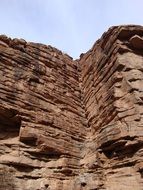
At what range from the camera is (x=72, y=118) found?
14.7 meters

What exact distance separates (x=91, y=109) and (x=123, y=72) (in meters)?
3.12

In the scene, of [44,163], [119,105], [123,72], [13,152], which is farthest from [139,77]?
[13,152]

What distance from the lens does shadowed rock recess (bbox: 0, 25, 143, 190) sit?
1084 centimetres

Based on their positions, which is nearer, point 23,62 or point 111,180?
point 111,180

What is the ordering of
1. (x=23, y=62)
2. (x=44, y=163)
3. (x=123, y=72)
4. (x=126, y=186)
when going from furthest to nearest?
(x=23, y=62) → (x=123, y=72) → (x=44, y=163) → (x=126, y=186)

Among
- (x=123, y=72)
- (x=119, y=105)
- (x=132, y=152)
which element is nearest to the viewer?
(x=132, y=152)

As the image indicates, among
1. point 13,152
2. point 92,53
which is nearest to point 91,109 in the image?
point 92,53

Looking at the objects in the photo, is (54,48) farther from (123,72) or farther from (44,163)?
(44,163)

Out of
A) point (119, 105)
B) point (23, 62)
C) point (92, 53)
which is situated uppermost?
point (92, 53)

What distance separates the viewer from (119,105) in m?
12.4

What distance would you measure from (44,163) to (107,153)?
2.83m

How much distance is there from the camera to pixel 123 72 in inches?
531

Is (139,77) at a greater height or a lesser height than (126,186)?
greater

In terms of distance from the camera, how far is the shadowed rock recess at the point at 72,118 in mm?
10836
